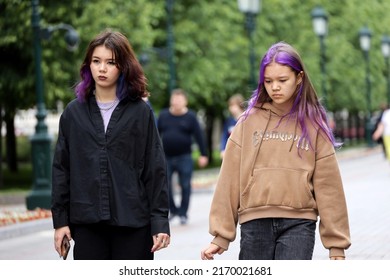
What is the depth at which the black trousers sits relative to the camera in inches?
208

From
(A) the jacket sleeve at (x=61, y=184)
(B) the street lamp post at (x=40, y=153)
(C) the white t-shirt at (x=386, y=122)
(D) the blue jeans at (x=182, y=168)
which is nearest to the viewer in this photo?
(A) the jacket sleeve at (x=61, y=184)

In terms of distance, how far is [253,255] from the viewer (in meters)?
5.18

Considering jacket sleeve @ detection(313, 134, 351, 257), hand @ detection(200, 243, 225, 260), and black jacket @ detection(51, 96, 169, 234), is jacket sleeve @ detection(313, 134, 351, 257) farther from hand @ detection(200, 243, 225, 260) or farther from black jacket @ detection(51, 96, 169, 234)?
black jacket @ detection(51, 96, 169, 234)

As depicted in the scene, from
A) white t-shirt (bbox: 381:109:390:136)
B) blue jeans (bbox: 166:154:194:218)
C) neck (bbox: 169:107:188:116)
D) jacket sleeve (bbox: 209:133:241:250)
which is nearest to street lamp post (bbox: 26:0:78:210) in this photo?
blue jeans (bbox: 166:154:194:218)

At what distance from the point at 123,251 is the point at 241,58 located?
3364 cm

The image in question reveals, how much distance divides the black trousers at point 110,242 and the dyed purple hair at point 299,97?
2.34ft

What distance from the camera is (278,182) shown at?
5.20 meters

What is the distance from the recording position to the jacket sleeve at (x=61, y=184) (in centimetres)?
536

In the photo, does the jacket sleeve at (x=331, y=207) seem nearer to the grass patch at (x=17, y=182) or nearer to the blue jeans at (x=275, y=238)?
the blue jeans at (x=275, y=238)

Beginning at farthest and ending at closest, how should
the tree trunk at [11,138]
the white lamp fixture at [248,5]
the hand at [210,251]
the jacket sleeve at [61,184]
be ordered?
the tree trunk at [11,138] < the white lamp fixture at [248,5] < the jacket sleeve at [61,184] < the hand at [210,251]

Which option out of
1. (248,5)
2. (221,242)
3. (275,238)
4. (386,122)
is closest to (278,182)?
(275,238)

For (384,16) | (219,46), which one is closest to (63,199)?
(219,46)

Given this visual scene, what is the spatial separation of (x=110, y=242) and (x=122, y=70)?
2.51ft

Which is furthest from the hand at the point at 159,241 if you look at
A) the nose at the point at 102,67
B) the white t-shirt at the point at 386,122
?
the white t-shirt at the point at 386,122
